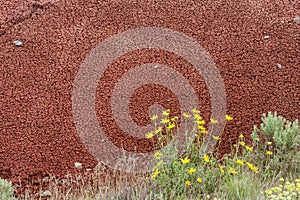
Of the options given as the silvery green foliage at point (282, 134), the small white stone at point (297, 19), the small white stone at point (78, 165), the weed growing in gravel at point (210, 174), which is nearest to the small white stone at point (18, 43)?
the small white stone at point (78, 165)

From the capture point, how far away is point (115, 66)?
473 cm

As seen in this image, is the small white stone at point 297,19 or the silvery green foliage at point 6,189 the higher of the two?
the small white stone at point 297,19

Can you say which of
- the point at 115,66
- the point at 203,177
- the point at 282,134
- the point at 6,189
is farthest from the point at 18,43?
the point at 282,134

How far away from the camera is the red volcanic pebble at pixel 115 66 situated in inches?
163

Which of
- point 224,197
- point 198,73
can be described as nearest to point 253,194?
point 224,197

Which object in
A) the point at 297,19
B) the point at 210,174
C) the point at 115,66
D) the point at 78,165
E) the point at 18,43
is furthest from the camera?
the point at 297,19

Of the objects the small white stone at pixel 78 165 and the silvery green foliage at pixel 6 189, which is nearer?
the silvery green foliage at pixel 6 189

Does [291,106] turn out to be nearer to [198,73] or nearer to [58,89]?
[198,73]

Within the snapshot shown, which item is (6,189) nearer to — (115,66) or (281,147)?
(115,66)

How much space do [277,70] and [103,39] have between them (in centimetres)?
169

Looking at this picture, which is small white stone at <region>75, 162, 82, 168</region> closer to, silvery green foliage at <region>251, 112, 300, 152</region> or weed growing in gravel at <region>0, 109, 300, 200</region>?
weed growing in gravel at <region>0, 109, 300, 200</region>

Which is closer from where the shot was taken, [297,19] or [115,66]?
[115,66]

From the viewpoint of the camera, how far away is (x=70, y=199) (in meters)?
3.57

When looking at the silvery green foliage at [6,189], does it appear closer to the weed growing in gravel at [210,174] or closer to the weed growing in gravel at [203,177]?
the weed growing in gravel at [203,177]
